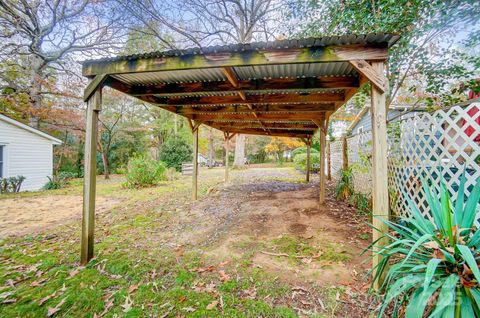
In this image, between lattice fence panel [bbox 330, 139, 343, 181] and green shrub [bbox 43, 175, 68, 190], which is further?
green shrub [bbox 43, 175, 68, 190]

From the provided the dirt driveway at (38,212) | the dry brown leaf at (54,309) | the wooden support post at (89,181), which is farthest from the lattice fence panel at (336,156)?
the dry brown leaf at (54,309)

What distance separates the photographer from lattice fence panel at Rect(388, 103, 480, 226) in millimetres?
2076

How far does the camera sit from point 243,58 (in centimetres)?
248

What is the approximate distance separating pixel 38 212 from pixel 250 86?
239 inches

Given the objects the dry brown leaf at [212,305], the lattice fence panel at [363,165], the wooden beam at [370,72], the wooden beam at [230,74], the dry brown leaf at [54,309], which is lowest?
the dry brown leaf at [54,309]

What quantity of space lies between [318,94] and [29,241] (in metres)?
5.62

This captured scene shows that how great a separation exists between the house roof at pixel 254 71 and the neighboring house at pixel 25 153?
9.02m

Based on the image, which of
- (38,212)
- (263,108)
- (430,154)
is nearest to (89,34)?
(38,212)

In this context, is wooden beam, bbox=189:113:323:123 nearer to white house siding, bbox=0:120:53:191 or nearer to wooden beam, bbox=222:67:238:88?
wooden beam, bbox=222:67:238:88

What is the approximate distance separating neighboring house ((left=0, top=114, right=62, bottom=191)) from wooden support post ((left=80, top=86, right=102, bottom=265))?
9465 millimetres

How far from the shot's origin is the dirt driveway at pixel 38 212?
13.7 ft

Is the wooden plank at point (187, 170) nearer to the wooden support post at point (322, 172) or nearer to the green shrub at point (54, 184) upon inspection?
the green shrub at point (54, 184)

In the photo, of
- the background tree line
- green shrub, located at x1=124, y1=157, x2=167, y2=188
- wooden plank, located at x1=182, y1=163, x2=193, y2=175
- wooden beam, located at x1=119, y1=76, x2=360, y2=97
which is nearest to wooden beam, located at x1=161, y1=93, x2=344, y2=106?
wooden beam, located at x1=119, y1=76, x2=360, y2=97

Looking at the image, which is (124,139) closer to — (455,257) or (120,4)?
(120,4)
